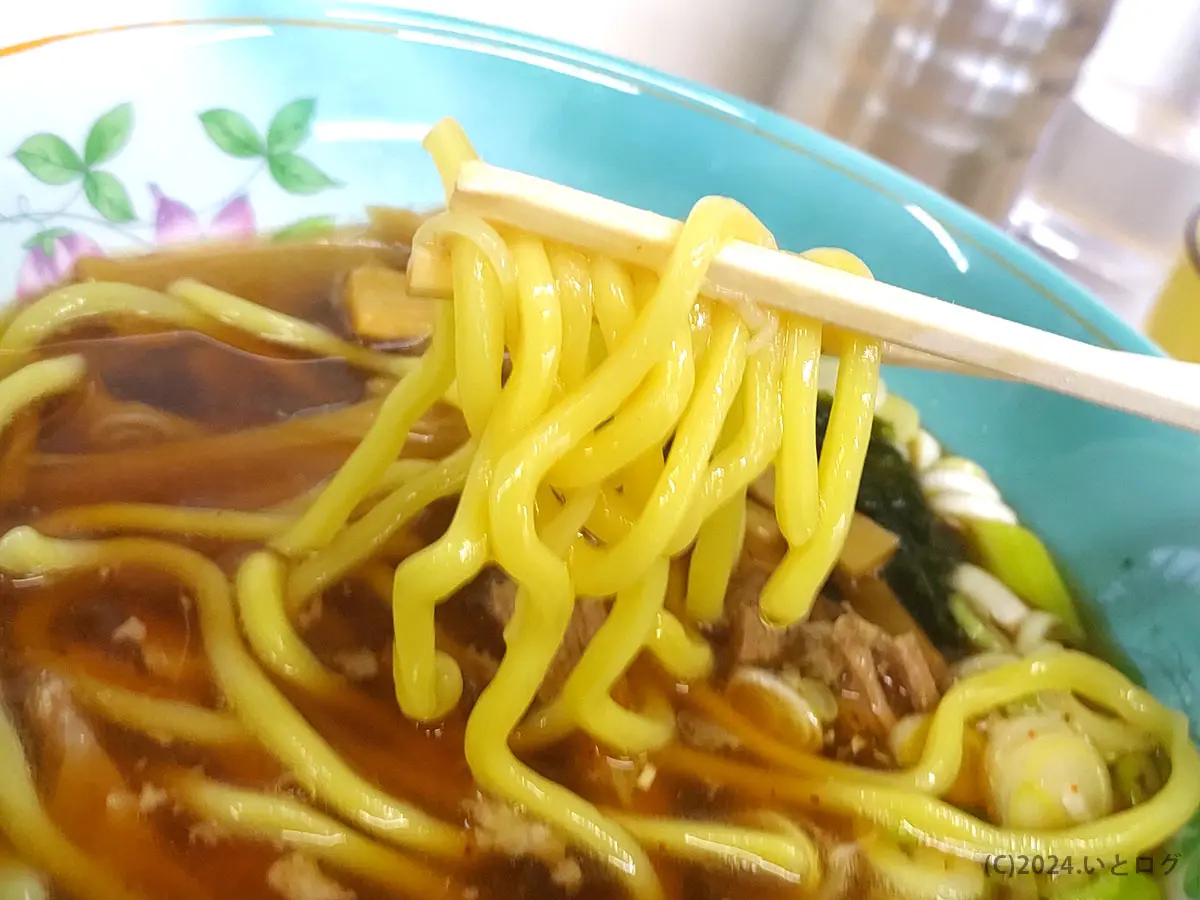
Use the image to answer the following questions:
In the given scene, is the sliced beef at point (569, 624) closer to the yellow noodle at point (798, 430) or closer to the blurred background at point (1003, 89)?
the yellow noodle at point (798, 430)

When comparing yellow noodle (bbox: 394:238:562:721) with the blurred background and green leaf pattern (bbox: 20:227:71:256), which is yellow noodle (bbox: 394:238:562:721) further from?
the blurred background

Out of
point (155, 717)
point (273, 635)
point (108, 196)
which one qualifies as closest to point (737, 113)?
point (108, 196)

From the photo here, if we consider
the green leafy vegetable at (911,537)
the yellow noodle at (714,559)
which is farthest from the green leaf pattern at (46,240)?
the green leafy vegetable at (911,537)

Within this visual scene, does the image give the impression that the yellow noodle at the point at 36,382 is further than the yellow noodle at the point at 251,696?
Yes

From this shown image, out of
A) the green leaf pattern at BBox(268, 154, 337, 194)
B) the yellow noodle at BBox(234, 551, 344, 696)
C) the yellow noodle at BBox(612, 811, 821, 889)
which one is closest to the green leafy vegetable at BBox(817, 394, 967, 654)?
the yellow noodle at BBox(612, 811, 821, 889)

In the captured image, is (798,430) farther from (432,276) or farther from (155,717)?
(155,717)

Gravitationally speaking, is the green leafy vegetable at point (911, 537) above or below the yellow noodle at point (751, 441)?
below
